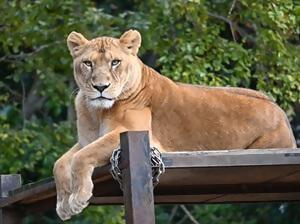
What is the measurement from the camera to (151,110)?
750 centimetres

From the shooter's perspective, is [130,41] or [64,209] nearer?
[64,209]

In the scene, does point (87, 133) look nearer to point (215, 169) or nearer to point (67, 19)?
point (215, 169)

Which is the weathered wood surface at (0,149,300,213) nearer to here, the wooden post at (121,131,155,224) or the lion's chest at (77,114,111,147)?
the wooden post at (121,131,155,224)

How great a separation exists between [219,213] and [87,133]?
868 centimetres

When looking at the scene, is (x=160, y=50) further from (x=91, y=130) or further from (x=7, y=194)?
(x=91, y=130)

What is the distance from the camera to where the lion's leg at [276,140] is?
754 centimetres

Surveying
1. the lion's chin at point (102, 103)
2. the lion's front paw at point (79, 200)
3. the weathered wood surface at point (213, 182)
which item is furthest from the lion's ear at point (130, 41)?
the lion's front paw at point (79, 200)

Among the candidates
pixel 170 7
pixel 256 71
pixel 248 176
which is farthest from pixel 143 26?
pixel 248 176

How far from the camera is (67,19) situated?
495 inches

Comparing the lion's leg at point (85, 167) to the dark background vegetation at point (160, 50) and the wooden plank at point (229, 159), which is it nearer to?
the wooden plank at point (229, 159)

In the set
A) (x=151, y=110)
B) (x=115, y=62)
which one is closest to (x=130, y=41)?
(x=115, y=62)

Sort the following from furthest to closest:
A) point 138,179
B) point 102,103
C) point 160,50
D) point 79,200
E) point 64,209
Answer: point 160,50 → point 102,103 → point 64,209 → point 79,200 → point 138,179

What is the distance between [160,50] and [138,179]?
6207 mm

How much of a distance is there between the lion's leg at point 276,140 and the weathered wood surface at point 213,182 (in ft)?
0.79
